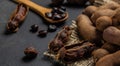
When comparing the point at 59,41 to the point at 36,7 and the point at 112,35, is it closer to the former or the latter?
the point at 112,35

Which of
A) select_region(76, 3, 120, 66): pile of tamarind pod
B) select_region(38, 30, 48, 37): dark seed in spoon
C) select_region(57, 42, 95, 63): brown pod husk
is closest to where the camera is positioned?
select_region(76, 3, 120, 66): pile of tamarind pod

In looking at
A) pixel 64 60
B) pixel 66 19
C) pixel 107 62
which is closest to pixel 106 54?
pixel 107 62

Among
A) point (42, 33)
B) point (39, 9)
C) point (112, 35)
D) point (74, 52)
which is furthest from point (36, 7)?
point (112, 35)

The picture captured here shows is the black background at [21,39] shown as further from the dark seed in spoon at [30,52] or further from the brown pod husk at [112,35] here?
the brown pod husk at [112,35]

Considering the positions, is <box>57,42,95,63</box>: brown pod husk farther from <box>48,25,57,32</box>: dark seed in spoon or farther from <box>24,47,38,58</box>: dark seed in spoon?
<box>48,25,57,32</box>: dark seed in spoon

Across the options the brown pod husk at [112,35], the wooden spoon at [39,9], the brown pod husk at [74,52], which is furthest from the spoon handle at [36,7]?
the brown pod husk at [112,35]

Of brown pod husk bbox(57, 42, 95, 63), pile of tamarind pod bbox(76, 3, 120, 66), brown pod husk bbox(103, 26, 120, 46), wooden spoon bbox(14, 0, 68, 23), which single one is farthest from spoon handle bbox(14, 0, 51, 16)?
brown pod husk bbox(103, 26, 120, 46)
